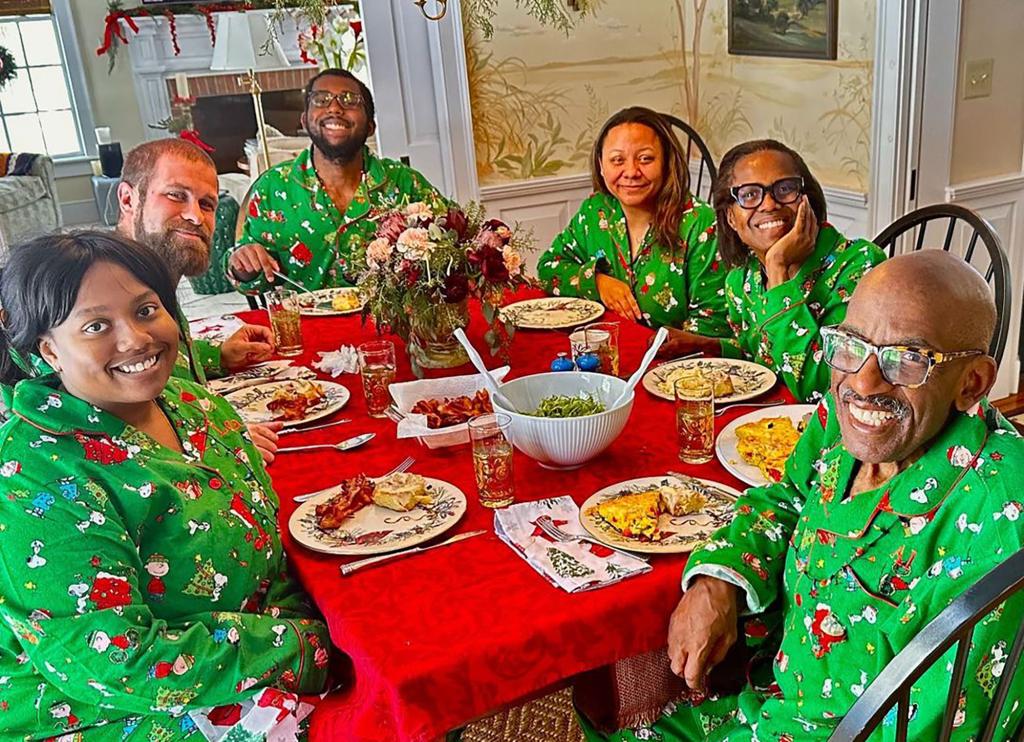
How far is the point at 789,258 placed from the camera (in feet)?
6.44

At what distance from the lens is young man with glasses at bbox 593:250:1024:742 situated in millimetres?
1008

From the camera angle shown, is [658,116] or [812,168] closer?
[658,116]

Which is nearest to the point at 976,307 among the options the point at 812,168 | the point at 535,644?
the point at 535,644

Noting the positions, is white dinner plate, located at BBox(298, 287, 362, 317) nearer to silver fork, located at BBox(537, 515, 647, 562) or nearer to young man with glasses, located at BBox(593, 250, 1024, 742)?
silver fork, located at BBox(537, 515, 647, 562)

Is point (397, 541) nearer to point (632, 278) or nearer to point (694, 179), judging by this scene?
point (632, 278)

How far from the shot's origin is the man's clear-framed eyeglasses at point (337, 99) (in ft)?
9.74

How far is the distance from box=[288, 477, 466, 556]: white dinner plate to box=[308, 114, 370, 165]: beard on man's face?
1.74 metres

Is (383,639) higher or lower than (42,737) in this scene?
higher

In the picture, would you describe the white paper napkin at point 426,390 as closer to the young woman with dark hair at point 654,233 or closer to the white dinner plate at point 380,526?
the white dinner plate at point 380,526

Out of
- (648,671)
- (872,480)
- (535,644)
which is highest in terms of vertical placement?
(872,480)

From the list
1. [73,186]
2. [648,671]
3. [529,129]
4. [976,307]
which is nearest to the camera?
[976,307]

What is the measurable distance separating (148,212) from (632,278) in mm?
1360

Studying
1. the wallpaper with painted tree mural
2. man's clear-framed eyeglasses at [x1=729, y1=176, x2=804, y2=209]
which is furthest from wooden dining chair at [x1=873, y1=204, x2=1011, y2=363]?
the wallpaper with painted tree mural

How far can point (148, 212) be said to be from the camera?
A: 197 centimetres
